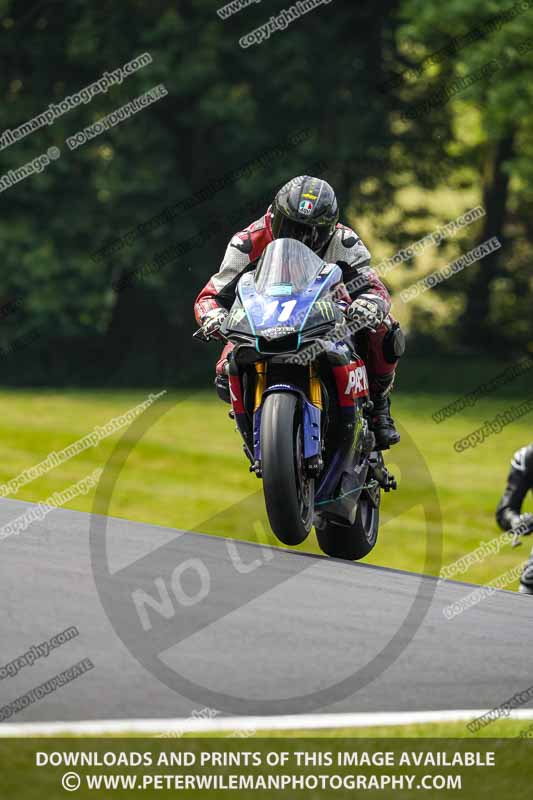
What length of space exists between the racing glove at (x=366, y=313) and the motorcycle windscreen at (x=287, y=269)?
286 millimetres

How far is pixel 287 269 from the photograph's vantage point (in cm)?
718

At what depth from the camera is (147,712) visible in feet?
20.0

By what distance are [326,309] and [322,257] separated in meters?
0.58

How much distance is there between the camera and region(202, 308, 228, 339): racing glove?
7.36 meters

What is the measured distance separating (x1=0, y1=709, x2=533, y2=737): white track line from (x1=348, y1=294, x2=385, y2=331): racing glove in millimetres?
2064

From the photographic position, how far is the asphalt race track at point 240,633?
20.7ft

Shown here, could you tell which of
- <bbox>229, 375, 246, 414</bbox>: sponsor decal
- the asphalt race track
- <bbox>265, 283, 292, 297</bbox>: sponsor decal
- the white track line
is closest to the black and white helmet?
<bbox>265, 283, 292, 297</bbox>: sponsor decal

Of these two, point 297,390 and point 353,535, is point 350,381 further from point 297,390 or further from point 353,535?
point 353,535

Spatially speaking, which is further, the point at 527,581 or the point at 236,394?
the point at 527,581

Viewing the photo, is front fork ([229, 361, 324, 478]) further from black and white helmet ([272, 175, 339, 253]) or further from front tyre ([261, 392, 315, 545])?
black and white helmet ([272, 175, 339, 253])

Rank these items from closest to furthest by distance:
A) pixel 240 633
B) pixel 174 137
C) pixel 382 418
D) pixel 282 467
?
1. pixel 282 467
2. pixel 240 633
3. pixel 382 418
4. pixel 174 137

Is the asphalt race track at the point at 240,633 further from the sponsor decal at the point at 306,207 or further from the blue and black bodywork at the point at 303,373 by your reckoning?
the sponsor decal at the point at 306,207

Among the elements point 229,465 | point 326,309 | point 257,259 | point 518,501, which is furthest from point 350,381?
point 229,465
